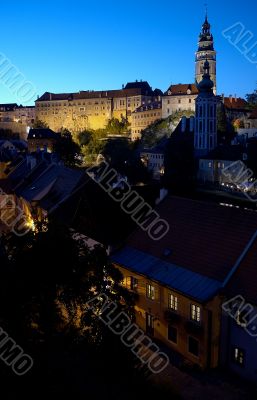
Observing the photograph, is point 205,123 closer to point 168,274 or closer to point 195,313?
point 168,274

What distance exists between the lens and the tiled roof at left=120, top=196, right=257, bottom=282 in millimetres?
18531

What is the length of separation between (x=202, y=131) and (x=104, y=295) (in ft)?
182

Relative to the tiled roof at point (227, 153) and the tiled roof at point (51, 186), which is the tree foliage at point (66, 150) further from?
the tiled roof at point (51, 186)

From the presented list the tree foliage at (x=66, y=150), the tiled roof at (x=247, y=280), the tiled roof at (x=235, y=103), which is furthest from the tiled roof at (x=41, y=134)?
the tiled roof at (x=247, y=280)

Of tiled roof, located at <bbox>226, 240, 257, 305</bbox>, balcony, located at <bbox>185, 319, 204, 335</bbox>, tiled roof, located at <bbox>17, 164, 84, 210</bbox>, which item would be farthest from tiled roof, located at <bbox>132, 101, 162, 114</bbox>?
balcony, located at <bbox>185, 319, 204, 335</bbox>

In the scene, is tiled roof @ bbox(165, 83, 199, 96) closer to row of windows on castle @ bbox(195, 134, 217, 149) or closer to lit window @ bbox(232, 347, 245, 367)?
row of windows on castle @ bbox(195, 134, 217, 149)

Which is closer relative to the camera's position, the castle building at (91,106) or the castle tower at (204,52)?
the castle tower at (204,52)

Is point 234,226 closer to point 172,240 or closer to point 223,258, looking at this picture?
point 223,258

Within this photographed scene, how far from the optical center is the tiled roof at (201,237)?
18.5 m

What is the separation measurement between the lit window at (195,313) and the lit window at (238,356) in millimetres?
1829

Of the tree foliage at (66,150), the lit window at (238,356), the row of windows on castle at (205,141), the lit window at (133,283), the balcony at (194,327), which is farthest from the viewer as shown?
the tree foliage at (66,150)

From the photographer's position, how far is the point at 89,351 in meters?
13.6

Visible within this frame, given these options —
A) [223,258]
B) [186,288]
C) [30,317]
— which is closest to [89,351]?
[30,317]

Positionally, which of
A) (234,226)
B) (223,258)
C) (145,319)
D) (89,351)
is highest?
(234,226)
